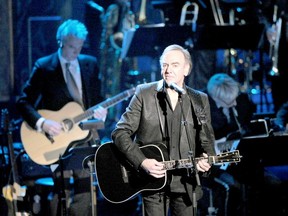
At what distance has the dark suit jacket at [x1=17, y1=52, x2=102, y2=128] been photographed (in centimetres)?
718

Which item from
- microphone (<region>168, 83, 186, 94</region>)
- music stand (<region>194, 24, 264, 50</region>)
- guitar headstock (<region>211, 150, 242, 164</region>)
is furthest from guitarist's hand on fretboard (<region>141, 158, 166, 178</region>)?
music stand (<region>194, 24, 264, 50</region>)

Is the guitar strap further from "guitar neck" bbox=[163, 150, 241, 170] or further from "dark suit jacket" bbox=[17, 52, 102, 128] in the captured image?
"dark suit jacket" bbox=[17, 52, 102, 128]

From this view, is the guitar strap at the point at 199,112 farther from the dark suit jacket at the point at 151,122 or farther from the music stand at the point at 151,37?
the music stand at the point at 151,37

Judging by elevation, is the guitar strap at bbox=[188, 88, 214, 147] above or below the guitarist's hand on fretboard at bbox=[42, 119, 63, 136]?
above

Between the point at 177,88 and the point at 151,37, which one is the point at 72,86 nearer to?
the point at 151,37

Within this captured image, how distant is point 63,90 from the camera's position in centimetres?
718

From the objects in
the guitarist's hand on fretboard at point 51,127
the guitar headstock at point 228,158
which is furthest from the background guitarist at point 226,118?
the guitar headstock at point 228,158

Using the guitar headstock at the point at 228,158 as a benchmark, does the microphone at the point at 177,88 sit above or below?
above

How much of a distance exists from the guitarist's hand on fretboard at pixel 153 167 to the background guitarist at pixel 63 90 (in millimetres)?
2082

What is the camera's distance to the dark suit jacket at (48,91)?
718 cm

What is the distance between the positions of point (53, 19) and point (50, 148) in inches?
90.5

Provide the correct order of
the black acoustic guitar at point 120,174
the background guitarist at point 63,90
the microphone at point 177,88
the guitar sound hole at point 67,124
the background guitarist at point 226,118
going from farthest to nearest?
the background guitarist at point 226,118 → the guitar sound hole at point 67,124 → the background guitarist at point 63,90 → the black acoustic guitar at point 120,174 → the microphone at point 177,88

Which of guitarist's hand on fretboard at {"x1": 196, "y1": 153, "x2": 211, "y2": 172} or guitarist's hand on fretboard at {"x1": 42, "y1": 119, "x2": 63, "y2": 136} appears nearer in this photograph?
guitarist's hand on fretboard at {"x1": 196, "y1": 153, "x2": 211, "y2": 172}

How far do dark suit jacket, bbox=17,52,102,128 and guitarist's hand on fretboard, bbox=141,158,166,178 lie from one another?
232 centimetres
